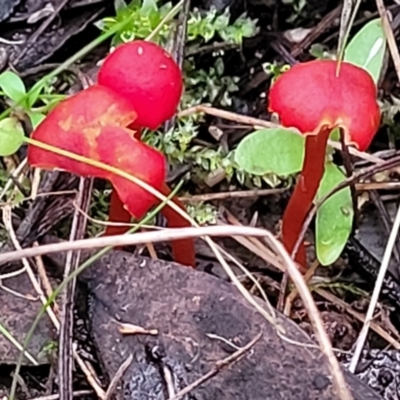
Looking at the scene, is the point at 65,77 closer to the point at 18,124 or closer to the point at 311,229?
the point at 18,124

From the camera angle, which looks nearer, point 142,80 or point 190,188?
point 142,80

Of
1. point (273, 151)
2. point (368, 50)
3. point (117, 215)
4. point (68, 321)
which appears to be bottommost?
point (68, 321)

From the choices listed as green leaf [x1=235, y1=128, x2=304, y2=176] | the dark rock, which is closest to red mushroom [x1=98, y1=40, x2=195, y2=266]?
green leaf [x1=235, y1=128, x2=304, y2=176]

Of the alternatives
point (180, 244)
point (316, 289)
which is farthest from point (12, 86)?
point (316, 289)

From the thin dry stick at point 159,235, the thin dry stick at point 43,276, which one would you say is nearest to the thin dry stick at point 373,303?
the thin dry stick at point 159,235

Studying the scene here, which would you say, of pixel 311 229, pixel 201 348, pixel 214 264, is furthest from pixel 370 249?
pixel 201 348

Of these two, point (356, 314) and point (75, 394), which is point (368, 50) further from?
point (75, 394)
